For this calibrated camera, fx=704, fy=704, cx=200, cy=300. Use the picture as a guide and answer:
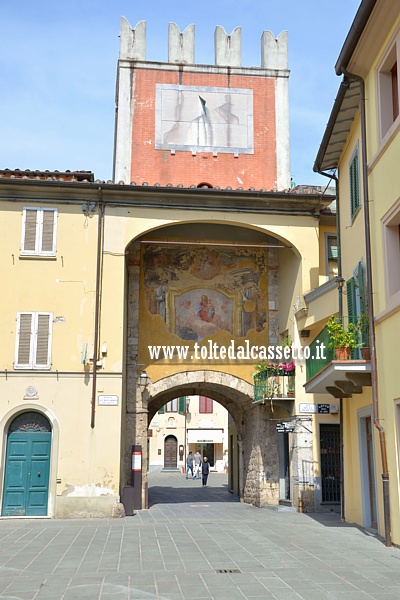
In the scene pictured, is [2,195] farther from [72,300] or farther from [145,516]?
[145,516]

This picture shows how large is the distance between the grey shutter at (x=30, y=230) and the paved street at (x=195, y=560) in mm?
6304

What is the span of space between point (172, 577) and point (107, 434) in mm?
8140

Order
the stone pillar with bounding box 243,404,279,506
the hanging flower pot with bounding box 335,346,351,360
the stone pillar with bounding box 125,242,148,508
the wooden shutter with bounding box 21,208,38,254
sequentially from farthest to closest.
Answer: the stone pillar with bounding box 243,404,279,506 < the stone pillar with bounding box 125,242,148,508 < the wooden shutter with bounding box 21,208,38,254 < the hanging flower pot with bounding box 335,346,351,360

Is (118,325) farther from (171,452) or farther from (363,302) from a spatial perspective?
(171,452)

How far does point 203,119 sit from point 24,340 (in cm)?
878

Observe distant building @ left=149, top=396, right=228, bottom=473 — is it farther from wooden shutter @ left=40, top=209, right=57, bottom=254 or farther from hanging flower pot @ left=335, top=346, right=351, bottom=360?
hanging flower pot @ left=335, top=346, right=351, bottom=360

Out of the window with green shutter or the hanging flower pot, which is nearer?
the hanging flower pot

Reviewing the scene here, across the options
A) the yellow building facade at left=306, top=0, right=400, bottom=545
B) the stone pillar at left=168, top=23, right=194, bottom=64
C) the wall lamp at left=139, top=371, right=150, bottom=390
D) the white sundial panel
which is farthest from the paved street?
the stone pillar at left=168, top=23, right=194, bottom=64

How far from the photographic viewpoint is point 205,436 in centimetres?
4438

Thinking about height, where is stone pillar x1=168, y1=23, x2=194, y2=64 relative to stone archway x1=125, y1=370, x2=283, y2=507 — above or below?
above

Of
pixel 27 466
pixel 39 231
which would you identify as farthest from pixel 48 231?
pixel 27 466

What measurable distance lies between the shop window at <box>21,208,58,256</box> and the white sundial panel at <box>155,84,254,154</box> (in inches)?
199

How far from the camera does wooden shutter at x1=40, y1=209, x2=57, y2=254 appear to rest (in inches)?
667

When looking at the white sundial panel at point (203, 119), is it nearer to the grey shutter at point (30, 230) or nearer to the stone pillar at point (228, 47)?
the stone pillar at point (228, 47)
